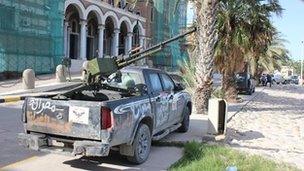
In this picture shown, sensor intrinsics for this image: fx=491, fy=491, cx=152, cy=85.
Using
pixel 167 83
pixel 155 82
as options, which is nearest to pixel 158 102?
pixel 155 82

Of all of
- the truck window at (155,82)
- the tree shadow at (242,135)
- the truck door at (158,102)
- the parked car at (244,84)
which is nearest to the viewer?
the truck door at (158,102)

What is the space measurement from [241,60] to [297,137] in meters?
11.5

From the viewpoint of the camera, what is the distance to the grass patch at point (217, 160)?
822 cm

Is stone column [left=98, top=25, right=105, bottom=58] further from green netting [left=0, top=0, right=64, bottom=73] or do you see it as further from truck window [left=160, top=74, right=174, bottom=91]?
truck window [left=160, top=74, right=174, bottom=91]

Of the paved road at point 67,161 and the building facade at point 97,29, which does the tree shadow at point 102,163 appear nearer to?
the paved road at point 67,161

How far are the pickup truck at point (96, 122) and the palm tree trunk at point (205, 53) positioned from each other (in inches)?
285

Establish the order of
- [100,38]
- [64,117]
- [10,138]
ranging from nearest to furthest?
[64,117]
[10,138]
[100,38]

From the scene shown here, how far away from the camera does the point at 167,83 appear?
1077cm

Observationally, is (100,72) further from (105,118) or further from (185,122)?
(185,122)

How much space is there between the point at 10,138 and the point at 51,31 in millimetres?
22694

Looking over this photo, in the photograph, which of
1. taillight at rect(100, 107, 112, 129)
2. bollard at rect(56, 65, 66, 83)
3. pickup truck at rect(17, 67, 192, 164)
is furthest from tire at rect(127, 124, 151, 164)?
bollard at rect(56, 65, 66, 83)

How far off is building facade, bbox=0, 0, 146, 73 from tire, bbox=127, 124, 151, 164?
15.4m

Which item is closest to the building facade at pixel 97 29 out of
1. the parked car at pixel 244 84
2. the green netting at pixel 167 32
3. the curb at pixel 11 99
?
the green netting at pixel 167 32

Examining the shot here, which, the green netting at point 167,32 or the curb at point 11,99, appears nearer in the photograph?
the curb at point 11,99
